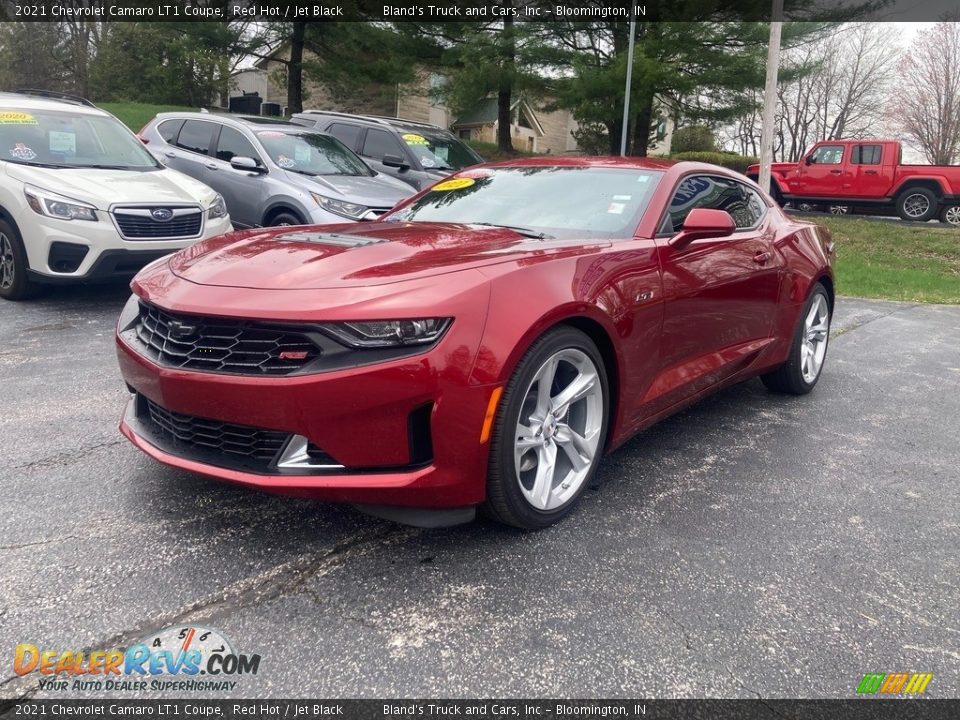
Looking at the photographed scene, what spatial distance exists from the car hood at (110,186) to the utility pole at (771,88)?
10.3 metres

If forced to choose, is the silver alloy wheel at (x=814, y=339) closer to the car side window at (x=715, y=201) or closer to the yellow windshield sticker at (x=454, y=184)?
the car side window at (x=715, y=201)

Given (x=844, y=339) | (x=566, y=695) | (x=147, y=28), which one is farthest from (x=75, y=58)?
(x=566, y=695)

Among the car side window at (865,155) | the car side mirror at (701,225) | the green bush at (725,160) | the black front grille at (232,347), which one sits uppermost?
the green bush at (725,160)

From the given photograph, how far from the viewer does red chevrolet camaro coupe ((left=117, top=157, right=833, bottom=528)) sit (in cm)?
244

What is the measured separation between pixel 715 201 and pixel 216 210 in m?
4.65

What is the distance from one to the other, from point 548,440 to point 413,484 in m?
0.64

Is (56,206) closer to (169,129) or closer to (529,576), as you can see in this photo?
(169,129)

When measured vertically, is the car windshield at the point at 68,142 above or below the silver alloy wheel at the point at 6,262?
above

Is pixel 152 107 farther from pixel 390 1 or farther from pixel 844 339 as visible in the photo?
pixel 844 339

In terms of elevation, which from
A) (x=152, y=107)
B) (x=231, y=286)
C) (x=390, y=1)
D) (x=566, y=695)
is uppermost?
(x=390, y=1)

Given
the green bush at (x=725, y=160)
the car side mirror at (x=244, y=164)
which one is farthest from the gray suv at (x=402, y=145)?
the green bush at (x=725, y=160)

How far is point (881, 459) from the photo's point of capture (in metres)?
3.92

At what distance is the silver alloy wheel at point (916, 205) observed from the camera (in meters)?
17.9

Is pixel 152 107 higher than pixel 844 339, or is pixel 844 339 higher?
pixel 152 107
